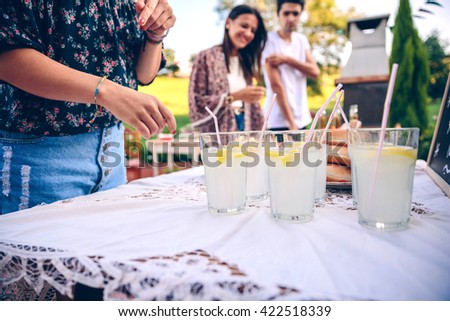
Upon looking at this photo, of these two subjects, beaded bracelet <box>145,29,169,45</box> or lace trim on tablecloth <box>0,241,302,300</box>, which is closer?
lace trim on tablecloth <box>0,241,302,300</box>

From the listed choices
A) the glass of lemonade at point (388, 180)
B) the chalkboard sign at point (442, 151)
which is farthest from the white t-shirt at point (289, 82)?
the glass of lemonade at point (388, 180)

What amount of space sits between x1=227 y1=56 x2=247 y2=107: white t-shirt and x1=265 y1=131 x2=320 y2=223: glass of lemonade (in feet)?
5.50

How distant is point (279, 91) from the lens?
2744 mm

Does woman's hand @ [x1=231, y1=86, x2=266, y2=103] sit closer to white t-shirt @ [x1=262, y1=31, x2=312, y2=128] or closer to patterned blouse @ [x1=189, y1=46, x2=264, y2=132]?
patterned blouse @ [x1=189, y1=46, x2=264, y2=132]

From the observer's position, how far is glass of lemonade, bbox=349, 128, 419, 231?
71cm

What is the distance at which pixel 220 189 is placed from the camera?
88 cm

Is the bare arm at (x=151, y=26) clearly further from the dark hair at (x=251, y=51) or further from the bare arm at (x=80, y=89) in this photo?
the dark hair at (x=251, y=51)

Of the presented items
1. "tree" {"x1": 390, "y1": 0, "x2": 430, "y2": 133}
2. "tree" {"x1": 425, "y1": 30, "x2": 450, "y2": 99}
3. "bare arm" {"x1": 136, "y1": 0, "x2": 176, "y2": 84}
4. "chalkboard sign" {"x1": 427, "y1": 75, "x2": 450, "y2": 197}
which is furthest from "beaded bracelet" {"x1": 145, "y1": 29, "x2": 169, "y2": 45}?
"tree" {"x1": 425, "y1": 30, "x2": 450, "y2": 99}

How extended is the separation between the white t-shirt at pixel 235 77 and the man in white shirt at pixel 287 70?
297 mm

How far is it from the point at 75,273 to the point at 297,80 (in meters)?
2.56

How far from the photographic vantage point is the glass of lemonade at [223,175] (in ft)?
2.86

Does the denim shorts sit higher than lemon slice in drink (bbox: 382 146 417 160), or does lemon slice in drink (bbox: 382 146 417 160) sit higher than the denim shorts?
lemon slice in drink (bbox: 382 146 417 160)
